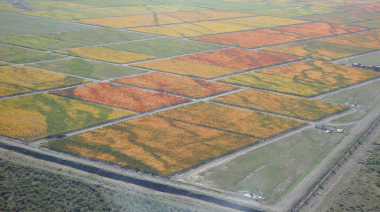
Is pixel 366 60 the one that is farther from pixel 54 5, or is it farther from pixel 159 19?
pixel 54 5

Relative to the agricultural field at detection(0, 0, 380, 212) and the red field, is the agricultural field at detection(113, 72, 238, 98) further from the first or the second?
the red field

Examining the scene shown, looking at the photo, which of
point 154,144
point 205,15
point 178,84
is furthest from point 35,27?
point 154,144

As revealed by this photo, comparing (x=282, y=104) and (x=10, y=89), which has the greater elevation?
(x=10, y=89)

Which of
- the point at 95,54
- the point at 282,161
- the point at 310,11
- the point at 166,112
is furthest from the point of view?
the point at 310,11

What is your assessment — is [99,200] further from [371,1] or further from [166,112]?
[371,1]

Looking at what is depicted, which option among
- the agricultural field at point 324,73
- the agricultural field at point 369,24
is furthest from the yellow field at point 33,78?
the agricultural field at point 369,24

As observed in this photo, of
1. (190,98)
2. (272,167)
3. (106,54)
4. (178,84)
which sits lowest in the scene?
(272,167)

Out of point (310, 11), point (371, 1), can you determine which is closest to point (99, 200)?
point (310, 11)
